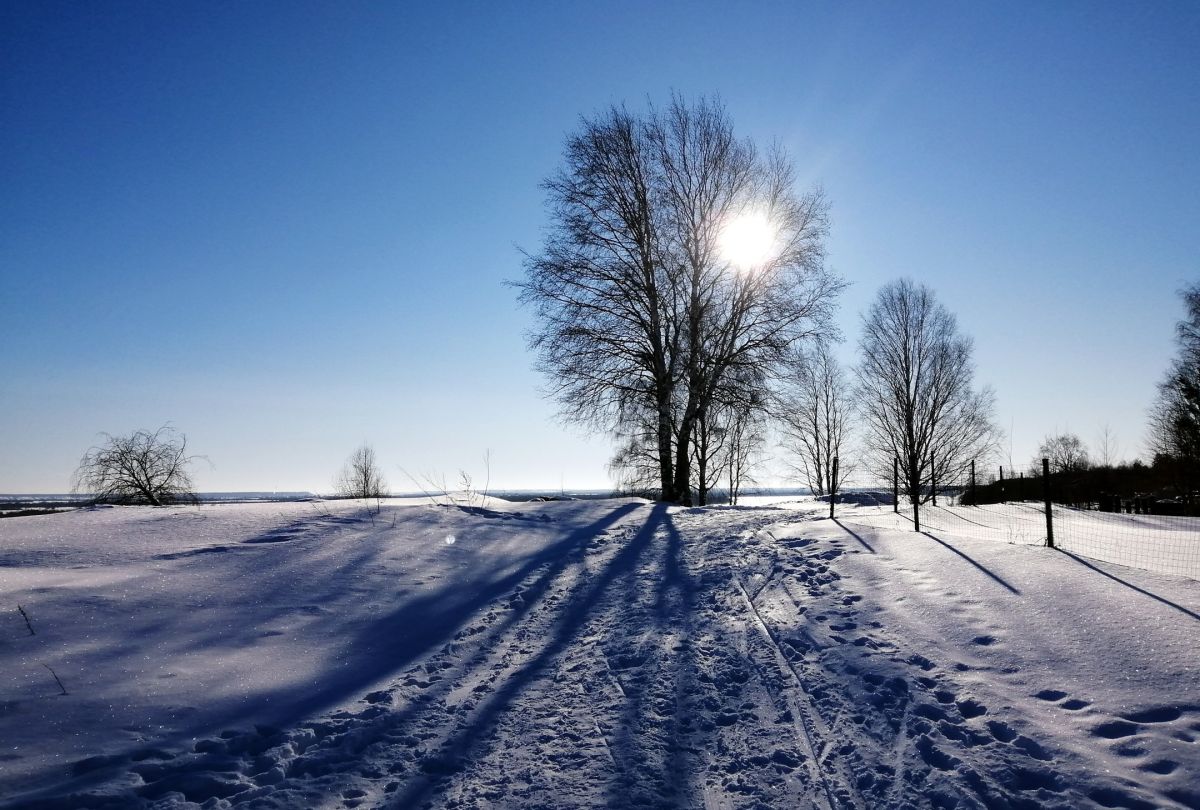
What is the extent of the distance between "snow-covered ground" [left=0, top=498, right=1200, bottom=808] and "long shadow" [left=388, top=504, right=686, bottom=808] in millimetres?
30

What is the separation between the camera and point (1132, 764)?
3514mm

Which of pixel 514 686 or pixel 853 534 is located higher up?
pixel 853 534

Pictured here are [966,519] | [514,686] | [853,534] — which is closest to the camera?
[514,686]

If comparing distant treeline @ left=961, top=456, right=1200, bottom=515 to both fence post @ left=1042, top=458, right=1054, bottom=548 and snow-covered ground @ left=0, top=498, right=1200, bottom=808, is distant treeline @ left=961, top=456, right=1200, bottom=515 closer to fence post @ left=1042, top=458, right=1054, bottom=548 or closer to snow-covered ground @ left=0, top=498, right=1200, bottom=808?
fence post @ left=1042, top=458, right=1054, bottom=548

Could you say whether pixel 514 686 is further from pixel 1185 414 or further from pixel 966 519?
pixel 1185 414

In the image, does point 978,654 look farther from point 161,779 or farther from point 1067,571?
point 161,779

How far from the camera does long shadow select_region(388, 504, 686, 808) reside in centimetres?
371

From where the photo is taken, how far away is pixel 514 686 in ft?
16.8

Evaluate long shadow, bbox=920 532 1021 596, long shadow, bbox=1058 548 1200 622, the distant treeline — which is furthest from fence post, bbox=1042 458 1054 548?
the distant treeline

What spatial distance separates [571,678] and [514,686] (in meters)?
0.51

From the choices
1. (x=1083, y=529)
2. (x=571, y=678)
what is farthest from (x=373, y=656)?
(x=1083, y=529)

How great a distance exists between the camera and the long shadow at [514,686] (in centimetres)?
371

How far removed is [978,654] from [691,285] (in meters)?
14.9

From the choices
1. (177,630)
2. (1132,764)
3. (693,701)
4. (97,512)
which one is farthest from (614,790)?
(97,512)
